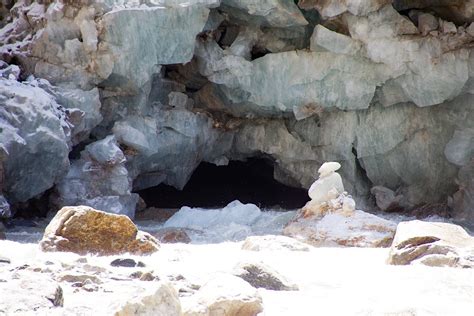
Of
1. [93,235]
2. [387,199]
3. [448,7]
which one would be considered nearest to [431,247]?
[93,235]

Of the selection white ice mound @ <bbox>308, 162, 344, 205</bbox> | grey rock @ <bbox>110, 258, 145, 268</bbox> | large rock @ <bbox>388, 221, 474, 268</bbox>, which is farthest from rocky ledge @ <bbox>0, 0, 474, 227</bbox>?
large rock @ <bbox>388, 221, 474, 268</bbox>

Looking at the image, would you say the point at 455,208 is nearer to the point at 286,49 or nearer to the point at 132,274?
the point at 286,49

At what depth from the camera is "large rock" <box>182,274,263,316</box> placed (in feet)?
13.4

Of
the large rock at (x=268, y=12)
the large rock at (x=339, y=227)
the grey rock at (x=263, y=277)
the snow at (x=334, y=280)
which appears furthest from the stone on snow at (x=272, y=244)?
the large rock at (x=268, y=12)

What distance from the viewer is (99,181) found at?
1567 centimetres

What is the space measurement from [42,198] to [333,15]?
9936 millimetres

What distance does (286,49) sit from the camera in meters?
19.4

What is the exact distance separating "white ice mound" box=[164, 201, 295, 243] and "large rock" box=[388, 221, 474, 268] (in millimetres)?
6014

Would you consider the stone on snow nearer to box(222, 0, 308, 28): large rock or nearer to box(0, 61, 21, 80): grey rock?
box(0, 61, 21, 80): grey rock

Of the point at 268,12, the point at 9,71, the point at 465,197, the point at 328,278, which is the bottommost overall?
the point at 465,197

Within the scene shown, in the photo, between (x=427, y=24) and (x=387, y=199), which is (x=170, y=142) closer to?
(x=387, y=199)

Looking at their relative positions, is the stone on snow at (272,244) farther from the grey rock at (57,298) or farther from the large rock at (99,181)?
the large rock at (99,181)

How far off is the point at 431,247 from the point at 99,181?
10.3 metres

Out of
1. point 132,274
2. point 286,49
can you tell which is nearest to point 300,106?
point 286,49
